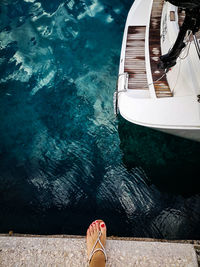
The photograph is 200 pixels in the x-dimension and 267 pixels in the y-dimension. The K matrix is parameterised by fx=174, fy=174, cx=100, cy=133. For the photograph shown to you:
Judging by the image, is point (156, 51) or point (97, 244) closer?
point (97, 244)

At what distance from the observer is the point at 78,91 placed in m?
4.62

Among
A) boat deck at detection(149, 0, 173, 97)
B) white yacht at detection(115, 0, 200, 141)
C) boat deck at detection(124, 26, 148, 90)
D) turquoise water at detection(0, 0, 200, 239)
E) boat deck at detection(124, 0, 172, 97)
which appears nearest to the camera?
white yacht at detection(115, 0, 200, 141)

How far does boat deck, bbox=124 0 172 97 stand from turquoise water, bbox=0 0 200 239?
32.6 inches

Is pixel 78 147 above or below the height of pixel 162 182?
above

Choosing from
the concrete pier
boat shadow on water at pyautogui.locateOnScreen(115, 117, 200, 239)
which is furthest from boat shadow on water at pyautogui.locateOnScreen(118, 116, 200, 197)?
the concrete pier

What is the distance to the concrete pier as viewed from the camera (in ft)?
7.63

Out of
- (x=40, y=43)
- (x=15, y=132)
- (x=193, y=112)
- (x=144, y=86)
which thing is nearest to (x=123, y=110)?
(x=144, y=86)

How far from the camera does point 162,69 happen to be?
3406mm

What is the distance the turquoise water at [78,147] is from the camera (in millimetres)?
3227

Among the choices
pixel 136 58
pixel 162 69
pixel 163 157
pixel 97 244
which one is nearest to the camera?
pixel 97 244

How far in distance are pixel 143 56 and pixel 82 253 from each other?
13.0ft

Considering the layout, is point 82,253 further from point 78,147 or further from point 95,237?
point 78,147

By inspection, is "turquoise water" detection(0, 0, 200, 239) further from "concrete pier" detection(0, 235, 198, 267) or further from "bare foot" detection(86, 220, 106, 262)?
"concrete pier" detection(0, 235, 198, 267)

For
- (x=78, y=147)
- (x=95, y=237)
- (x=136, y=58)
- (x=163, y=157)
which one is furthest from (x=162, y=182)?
(x=136, y=58)
